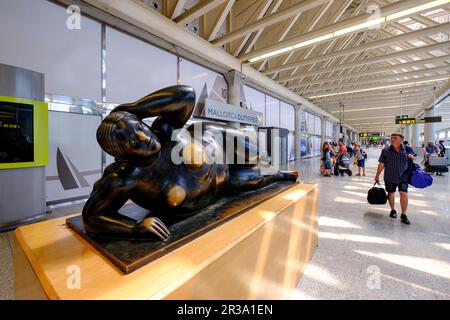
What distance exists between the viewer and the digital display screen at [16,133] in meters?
2.82

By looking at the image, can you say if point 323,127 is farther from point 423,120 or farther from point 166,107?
point 166,107

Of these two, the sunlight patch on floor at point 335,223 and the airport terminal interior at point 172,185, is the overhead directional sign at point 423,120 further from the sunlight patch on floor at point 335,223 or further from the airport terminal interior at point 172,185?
the sunlight patch on floor at point 335,223

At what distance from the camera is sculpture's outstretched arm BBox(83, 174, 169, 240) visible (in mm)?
939

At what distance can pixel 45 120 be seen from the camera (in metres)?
3.21

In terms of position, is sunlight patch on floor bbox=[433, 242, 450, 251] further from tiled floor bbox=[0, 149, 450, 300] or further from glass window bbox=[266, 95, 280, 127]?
glass window bbox=[266, 95, 280, 127]

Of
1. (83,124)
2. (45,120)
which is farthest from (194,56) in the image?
(45,120)

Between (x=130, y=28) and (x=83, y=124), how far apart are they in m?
2.49

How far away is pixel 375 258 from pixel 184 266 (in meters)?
2.21

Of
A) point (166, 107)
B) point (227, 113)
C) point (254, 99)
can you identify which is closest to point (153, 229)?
point (166, 107)

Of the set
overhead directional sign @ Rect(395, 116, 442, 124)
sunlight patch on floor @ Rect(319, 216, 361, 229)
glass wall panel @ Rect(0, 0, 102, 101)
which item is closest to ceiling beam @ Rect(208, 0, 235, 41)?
glass wall panel @ Rect(0, 0, 102, 101)

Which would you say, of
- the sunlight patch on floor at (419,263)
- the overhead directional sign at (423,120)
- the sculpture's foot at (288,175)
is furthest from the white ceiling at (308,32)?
the sunlight patch on floor at (419,263)

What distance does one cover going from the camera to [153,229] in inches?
37.0

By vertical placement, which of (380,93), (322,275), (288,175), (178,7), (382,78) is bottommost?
Result: (322,275)
